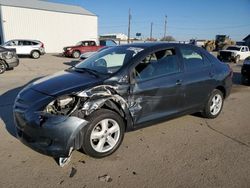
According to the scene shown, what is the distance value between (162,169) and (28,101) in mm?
2062

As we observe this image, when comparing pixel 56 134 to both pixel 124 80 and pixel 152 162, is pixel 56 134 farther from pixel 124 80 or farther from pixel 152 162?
pixel 152 162

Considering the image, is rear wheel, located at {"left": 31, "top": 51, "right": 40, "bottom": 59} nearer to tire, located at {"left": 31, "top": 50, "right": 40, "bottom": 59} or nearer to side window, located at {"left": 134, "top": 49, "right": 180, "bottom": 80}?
tire, located at {"left": 31, "top": 50, "right": 40, "bottom": 59}

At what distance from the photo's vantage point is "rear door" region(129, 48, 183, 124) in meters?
3.78

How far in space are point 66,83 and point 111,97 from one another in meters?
0.72

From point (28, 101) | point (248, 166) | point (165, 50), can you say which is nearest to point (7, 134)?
point (28, 101)

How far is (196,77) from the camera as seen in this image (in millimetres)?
4566

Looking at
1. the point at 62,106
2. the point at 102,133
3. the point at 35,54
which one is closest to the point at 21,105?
the point at 62,106

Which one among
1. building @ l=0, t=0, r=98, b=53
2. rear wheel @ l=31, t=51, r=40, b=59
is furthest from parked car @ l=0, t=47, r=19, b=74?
building @ l=0, t=0, r=98, b=53

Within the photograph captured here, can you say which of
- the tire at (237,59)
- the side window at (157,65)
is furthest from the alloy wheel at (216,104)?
the tire at (237,59)

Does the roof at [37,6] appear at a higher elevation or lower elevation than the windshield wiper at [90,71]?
higher

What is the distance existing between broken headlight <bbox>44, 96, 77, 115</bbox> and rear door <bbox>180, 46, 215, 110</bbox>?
2078mm

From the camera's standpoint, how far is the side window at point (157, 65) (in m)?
3.87

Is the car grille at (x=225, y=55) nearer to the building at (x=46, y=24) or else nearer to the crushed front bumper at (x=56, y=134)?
the building at (x=46, y=24)

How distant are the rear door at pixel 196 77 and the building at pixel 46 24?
2979 centimetres
